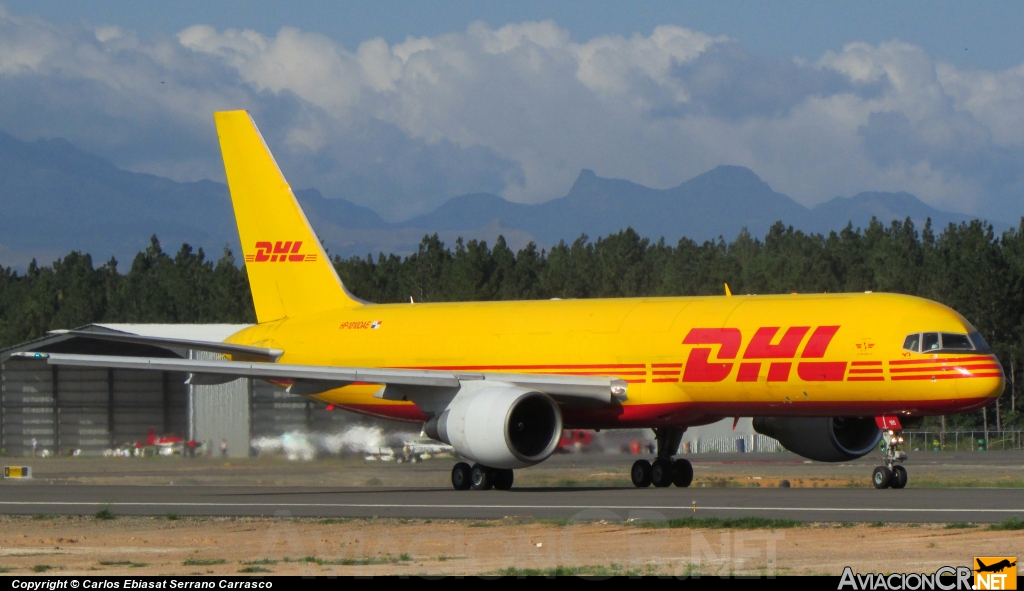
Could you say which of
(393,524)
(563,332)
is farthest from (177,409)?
(393,524)

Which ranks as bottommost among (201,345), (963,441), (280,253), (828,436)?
(963,441)

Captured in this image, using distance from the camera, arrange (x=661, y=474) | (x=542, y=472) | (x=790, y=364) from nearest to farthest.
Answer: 1. (x=790, y=364)
2. (x=661, y=474)
3. (x=542, y=472)

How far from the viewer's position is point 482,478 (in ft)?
89.8

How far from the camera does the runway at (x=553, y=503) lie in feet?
63.7

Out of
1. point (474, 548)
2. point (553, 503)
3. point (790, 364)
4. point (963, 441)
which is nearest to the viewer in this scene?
point (474, 548)

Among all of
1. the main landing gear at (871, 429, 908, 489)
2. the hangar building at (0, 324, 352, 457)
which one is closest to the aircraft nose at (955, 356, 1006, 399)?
the main landing gear at (871, 429, 908, 489)

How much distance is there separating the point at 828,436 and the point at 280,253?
46.5ft

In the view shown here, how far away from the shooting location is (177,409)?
52.6m

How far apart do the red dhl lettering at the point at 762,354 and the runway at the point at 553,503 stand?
211 centimetres

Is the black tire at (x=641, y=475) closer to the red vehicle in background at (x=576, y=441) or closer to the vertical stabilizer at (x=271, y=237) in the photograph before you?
the red vehicle in background at (x=576, y=441)

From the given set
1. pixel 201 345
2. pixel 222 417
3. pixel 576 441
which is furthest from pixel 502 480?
pixel 222 417

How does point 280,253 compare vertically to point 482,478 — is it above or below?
above

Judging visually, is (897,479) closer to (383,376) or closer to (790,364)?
(790,364)

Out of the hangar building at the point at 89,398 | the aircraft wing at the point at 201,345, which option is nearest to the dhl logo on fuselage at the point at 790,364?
the aircraft wing at the point at 201,345
